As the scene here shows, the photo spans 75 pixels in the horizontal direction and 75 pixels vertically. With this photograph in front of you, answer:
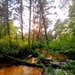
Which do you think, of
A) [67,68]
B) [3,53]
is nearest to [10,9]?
[3,53]

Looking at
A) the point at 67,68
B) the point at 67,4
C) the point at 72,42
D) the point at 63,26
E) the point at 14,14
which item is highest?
the point at 14,14

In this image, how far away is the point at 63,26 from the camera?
9359 mm

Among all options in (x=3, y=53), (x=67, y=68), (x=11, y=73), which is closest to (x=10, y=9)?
(x=3, y=53)

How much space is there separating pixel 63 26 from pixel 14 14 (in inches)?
771

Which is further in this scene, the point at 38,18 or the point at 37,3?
the point at 38,18

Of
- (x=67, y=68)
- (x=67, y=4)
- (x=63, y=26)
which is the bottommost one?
(x=67, y=68)

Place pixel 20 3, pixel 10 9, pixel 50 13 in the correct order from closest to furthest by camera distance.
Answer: pixel 20 3
pixel 10 9
pixel 50 13

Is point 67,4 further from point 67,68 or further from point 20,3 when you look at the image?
point 20,3

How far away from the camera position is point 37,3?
2497cm

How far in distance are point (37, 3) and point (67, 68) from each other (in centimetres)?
2002

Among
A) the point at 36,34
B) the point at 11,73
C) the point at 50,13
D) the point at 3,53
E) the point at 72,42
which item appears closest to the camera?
the point at 72,42

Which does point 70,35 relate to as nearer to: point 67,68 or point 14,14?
point 67,68

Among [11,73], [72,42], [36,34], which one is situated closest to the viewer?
[72,42]

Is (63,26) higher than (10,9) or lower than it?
lower
